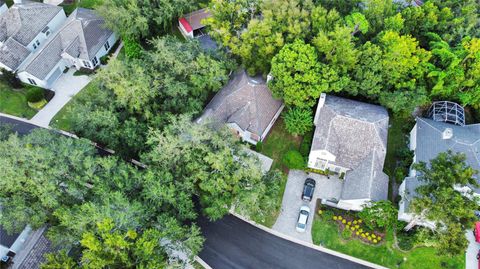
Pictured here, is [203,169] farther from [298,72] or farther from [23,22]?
[23,22]

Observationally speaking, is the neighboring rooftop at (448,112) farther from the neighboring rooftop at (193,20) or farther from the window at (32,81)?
the window at (32,81)

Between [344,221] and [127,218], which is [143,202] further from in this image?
[344,221]

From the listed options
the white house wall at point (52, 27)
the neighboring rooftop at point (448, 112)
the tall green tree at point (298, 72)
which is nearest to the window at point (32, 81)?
the white house wall at point (52, 27)

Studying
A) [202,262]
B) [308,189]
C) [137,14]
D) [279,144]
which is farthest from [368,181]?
[137,14]

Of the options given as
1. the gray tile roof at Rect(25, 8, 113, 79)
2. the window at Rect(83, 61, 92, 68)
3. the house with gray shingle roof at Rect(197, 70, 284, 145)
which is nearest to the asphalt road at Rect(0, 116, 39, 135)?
the gray tile roof at Rect(25, 8, 113, 79)

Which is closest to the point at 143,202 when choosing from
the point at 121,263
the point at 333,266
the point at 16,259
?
the point at 121,263

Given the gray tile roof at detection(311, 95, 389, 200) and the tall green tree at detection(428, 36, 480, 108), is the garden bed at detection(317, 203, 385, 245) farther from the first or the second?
the tall green tree at detection(428, 36, 480, 108)
